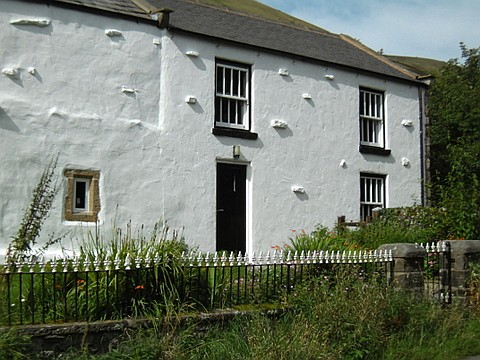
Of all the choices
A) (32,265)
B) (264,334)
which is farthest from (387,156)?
(32,265)

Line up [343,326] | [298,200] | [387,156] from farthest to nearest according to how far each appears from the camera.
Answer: [387,156]
[298,200]
[343,326]

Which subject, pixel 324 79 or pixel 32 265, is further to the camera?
pixel 324 79

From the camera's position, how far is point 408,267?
361 inches

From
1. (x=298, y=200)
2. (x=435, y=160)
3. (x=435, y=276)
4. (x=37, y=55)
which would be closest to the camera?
(x=435, y=276)

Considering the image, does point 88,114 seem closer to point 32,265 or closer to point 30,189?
point 30,189

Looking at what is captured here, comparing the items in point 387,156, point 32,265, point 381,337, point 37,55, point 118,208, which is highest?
point 37,55

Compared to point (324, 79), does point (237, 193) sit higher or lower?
lower

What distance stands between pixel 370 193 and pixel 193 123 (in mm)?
5851

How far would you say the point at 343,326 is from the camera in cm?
736

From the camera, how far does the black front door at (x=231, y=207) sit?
45.6 ft

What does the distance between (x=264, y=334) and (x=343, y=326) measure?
3.71 ft

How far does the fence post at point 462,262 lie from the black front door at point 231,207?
5.42m

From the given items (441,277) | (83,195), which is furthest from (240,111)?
(441,277)

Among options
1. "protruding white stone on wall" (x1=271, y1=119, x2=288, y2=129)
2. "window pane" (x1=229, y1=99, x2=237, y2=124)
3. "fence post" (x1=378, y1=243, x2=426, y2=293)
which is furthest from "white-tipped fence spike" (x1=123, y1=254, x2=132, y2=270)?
"protruding white stone on wall" (x1=271, y1=119, x2=288, y2=129)
